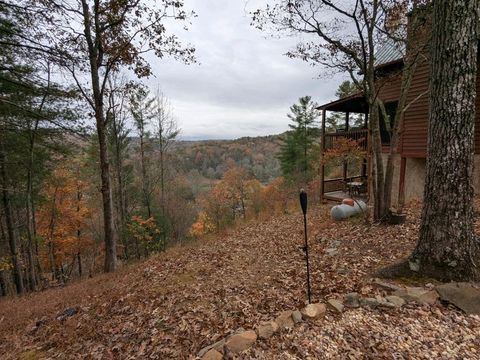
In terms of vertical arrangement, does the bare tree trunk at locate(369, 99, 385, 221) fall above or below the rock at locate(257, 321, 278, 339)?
above

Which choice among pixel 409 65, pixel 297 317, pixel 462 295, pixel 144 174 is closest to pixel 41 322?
pixel 297 317

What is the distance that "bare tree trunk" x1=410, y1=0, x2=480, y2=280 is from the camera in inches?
120

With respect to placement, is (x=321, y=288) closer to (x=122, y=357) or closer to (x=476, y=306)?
(x=476, y=306)

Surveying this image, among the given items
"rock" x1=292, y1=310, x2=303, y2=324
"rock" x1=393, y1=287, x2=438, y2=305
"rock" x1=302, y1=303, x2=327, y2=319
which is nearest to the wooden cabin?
"rock" x1=393, y1=287, x2=438, y2=305

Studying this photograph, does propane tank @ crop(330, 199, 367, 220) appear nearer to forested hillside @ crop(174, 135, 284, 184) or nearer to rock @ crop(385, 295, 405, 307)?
rock @ crop(385, 295, 405, 307)

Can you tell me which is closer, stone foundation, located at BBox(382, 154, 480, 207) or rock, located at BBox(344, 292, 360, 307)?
rock, located at BBox(344, 292, 360, 307)

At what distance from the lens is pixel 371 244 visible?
200 inches

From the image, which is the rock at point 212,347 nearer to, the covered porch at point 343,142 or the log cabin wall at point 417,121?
the covered porch at point 343,142

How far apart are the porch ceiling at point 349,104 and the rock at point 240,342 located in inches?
366

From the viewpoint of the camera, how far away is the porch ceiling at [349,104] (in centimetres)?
1023

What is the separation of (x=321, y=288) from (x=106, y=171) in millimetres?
6580

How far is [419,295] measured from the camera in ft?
9.59

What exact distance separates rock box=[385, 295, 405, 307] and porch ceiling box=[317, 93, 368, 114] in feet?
26.9

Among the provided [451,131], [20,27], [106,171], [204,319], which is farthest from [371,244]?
[20,27]
